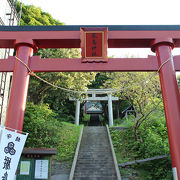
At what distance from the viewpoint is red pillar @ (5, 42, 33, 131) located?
4.27m

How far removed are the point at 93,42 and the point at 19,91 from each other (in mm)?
2486

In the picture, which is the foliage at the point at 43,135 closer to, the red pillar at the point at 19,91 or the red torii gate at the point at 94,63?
the red torii gate at the point at 94,63

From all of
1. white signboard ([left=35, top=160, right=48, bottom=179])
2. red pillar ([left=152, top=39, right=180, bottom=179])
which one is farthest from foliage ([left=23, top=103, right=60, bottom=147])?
red pillar ([left=152, top=39, right=180, bottom=179])

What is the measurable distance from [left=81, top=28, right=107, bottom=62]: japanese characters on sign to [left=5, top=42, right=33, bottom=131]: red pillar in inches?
63.1

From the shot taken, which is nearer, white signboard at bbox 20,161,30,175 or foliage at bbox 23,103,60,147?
white signboard at bbox 20,161,30,175

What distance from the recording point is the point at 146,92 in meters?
10.2

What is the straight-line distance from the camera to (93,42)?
202 inches

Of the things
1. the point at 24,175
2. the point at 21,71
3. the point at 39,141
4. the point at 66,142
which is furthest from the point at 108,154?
the point at 21,71

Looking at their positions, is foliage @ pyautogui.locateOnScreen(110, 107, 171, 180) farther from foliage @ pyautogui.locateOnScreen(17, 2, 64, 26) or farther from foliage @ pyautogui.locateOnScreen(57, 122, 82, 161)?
foliage @ pyautogui.locateOnScreen(17, 2, 64, 26)

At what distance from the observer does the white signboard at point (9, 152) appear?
139 inches

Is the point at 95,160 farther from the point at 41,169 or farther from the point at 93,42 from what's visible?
the point at 93,42

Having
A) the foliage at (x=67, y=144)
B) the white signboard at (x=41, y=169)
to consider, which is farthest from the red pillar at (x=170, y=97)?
the foliage at (x=67, y=144)

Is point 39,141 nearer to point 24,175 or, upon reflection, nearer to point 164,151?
point 24,175

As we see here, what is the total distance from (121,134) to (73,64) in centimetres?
979
